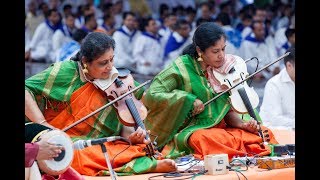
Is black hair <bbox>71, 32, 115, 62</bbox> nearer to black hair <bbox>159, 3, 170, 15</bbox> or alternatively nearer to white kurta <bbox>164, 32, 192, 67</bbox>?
white kurta <bbox>164, 32, 192, 67</bbox>

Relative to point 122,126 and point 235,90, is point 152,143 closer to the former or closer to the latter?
point 122,126

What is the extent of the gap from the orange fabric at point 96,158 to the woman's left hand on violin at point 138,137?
0.05 metres

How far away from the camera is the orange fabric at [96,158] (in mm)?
6020

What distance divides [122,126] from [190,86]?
2.31ft

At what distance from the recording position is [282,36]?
15.4 metres

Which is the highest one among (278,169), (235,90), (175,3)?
(175,3)

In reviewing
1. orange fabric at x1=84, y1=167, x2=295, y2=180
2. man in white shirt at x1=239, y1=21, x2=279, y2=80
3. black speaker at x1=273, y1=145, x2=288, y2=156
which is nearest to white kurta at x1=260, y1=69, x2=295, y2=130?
black speaker at x1=273, y1=145, x2=288, y2=156

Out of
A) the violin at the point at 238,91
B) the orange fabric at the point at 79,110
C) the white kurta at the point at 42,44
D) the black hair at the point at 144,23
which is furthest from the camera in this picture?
the black hair at the point at 144,23

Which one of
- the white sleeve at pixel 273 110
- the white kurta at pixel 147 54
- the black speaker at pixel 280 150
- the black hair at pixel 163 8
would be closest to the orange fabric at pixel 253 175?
the black speaker at pixel 280 150

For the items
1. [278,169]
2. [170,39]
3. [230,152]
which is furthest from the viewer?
[170,39]

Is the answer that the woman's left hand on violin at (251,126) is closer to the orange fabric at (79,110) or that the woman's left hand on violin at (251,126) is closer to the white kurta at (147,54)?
the orange fabric at (79,110)

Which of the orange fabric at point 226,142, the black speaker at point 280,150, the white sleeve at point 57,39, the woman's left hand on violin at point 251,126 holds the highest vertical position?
the white sleeve at point 57,39

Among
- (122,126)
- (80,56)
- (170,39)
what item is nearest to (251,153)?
(122,126)

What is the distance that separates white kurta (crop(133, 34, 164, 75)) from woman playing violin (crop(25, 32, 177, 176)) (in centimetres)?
851
